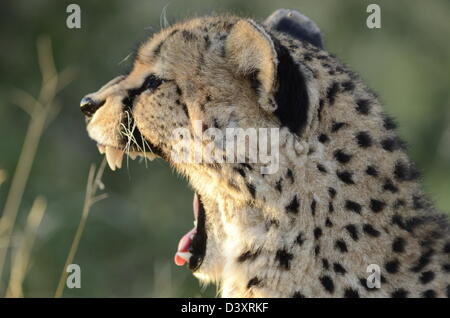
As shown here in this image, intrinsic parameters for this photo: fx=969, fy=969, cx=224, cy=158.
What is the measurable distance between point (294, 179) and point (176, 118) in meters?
Answer: 0.56

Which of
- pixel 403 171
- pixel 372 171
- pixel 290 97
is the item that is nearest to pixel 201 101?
pixel 290 97

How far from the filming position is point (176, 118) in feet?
13.0

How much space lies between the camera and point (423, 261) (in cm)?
→ 390

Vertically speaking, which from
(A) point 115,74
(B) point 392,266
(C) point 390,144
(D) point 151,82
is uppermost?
(A) point 115,74

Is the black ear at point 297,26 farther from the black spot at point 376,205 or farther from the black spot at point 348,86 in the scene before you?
the black spot at point 376,205

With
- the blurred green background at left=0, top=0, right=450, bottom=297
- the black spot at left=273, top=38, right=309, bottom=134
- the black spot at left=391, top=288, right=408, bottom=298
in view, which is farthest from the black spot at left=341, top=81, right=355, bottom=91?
the blurred green background at left=0, top=0, right=450, bottom=297

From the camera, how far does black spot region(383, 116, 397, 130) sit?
13.0 feet

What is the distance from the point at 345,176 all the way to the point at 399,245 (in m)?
0.36

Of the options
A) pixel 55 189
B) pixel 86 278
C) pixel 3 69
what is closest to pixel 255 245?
pixel 86 278

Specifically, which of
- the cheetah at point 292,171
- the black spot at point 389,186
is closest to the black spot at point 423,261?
the cheetah at point 292,171

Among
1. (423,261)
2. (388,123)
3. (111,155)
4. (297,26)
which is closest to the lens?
(423,261)

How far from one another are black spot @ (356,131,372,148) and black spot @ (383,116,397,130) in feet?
0.38

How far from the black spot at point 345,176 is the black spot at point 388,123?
287mm

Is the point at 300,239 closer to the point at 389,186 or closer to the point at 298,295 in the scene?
the point at 298,295
